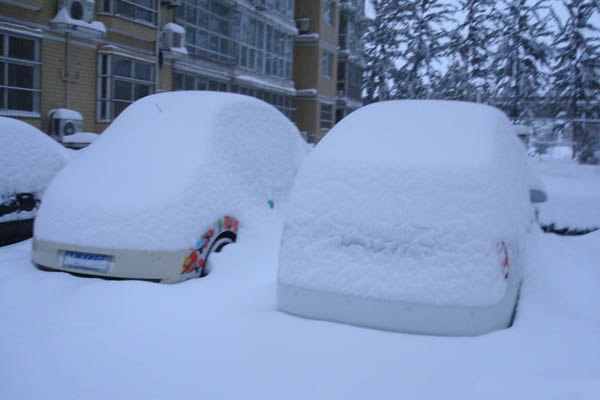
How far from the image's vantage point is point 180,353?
3180 mm

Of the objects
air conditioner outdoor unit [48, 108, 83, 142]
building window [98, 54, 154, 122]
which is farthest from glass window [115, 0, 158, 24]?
air conditioner outdoor unit [48, 108, 83, 142]

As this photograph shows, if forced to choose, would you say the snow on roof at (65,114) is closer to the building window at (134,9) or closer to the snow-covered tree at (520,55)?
the building window at (134,9)

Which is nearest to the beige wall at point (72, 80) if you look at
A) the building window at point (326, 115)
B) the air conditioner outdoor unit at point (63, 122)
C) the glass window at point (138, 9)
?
the air conditioner outdoor unit at point (63, 122)

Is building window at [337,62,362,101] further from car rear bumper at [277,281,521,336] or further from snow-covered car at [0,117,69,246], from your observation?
car rear bumper at [277,281,521,336]

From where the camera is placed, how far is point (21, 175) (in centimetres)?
579

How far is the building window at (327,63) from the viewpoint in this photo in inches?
1321

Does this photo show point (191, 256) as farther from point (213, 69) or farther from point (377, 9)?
point (377, 9)

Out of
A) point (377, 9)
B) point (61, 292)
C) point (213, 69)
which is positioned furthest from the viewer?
point (377, 9)

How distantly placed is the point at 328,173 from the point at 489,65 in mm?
25380

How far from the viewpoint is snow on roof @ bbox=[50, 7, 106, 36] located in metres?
14.5

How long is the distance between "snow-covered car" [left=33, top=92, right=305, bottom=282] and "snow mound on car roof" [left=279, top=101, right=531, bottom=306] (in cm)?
120

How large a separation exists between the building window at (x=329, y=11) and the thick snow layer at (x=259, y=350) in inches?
1240

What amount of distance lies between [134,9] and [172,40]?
5.10ft

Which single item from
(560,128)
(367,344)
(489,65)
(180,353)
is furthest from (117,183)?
(489,65)
